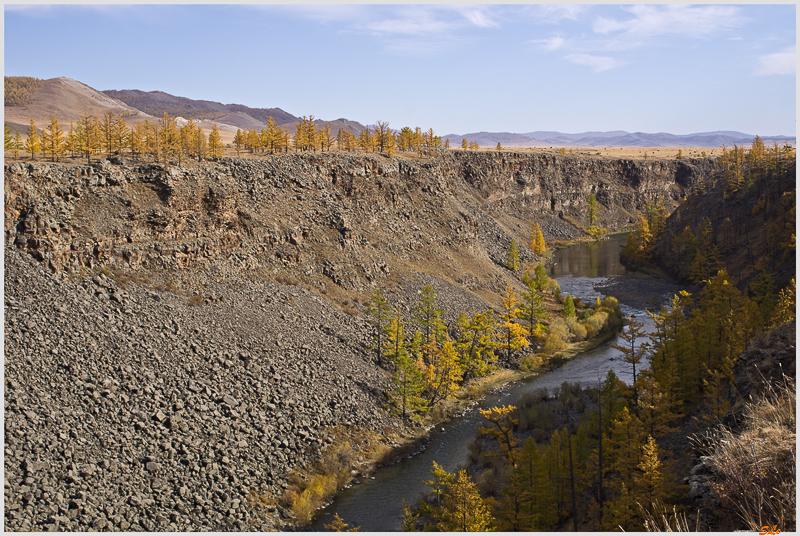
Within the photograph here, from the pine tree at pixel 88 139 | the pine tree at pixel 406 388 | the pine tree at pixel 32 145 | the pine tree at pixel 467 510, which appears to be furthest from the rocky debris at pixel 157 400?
the pine tree at pixel 88 139

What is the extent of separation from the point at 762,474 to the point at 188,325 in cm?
3923

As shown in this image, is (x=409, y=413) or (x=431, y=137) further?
(x=431, y=137)

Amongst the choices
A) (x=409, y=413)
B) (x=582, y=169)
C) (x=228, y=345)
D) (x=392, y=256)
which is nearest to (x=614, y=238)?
(x=582, y=169)

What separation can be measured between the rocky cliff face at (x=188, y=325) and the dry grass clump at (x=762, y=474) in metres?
25.2

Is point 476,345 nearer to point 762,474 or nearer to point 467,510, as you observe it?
point 467,510

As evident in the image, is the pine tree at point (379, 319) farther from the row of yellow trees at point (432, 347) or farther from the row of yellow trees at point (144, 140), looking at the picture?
the row of yellow trees at point (144, 140)

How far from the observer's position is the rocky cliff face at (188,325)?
28.9m

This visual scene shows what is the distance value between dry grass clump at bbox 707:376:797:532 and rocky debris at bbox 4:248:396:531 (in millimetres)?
25174

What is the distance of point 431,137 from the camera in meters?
120

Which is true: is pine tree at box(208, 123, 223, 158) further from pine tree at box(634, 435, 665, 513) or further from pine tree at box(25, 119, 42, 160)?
pine tree at box(634, 435, 665, 513)

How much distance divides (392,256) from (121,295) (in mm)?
34773

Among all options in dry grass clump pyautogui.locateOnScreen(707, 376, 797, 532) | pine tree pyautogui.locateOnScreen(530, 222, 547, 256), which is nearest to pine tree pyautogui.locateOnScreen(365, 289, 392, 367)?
dry grass clump pyautogui.locateOnScreen(707, 376, 797, 532)

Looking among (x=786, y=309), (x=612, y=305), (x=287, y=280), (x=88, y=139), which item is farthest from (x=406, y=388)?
(x=88, y=139)

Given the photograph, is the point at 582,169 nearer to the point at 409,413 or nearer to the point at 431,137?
the point at 431,137
